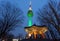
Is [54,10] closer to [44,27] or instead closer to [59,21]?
[59,21]

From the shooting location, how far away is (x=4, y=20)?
128 feet

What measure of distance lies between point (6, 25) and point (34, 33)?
5.95 m

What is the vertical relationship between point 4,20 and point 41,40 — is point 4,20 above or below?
above

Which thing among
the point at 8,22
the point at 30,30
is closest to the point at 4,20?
the point at 8,22

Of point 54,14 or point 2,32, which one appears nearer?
point 54,14

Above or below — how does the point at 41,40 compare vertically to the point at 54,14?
below

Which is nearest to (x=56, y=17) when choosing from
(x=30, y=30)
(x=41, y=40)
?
(x=41, y=40)

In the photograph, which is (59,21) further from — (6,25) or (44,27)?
(6,25)

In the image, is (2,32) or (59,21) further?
(2,32)

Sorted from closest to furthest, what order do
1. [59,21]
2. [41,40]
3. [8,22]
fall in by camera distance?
[59,21]
[41,40]
[8,22]

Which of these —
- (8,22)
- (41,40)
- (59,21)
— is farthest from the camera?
(8,22)

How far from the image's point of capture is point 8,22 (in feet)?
126

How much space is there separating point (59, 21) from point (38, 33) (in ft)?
26.4

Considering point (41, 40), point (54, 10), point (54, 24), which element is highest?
point (54, 10)
